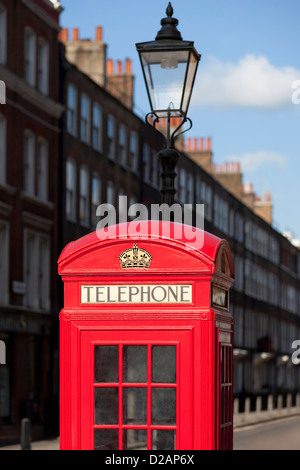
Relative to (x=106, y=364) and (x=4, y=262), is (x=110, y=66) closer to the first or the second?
(x=4, y=262)

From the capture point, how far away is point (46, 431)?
3466 centimetres

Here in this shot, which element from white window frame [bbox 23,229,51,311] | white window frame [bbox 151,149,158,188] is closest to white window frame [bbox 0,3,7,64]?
white window frame [bbox 23,229,51,311]

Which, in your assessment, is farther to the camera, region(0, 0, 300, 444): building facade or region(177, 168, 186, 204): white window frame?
region(177, 168, 186, 204): white window frame

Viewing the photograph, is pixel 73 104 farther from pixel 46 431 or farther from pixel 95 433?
pixel 95 433

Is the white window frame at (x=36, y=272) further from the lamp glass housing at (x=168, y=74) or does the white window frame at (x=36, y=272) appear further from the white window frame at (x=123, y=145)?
the lamp glass housing at (x=168, y=74)

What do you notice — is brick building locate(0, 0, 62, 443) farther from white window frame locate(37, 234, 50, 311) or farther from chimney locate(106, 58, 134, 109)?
chimney locate(106, 58, 134, 109)

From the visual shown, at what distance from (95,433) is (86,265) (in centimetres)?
115

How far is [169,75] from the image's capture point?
972cm

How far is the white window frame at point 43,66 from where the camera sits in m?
36.5

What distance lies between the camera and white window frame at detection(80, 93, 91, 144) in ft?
133

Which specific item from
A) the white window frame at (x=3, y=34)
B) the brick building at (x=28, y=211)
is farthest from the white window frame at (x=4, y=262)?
the white window frame at (x=3, y=34)

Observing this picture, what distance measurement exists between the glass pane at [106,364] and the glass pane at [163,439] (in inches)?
20.1

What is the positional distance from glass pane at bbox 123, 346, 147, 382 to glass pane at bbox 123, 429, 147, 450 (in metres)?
0.36

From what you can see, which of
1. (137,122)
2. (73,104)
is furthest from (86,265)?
(137,122)
